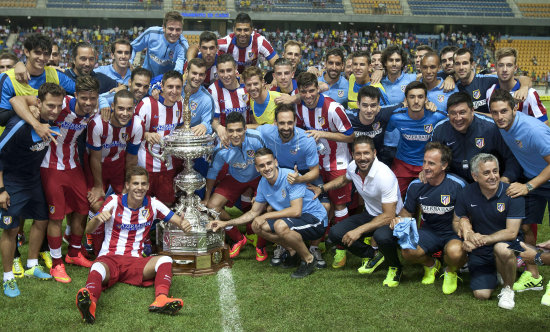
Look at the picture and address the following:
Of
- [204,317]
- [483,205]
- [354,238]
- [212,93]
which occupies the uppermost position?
[212,93]

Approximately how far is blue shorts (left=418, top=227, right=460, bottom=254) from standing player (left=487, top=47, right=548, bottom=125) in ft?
5.81

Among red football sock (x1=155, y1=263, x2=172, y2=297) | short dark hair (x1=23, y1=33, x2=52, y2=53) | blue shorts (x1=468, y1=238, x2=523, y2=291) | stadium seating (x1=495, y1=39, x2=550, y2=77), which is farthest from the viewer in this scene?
stadium seating (x1=495, y1=39, x2=550, y2=77)

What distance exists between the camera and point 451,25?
34.1 meters

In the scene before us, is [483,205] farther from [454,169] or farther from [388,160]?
[388,160]

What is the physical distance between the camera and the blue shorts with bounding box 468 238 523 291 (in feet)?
14.4

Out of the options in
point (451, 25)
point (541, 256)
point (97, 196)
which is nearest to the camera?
point (541, 256)

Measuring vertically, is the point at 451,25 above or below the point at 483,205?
above

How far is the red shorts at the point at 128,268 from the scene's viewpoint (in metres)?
4.57

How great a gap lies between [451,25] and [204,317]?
111ft

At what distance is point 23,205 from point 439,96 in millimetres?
4379

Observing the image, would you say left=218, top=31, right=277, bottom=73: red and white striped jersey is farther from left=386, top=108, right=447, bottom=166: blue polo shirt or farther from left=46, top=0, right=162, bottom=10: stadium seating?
left=46, top=0, right=162, bottom=10: stadium seating

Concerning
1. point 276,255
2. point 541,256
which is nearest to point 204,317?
point 276,255

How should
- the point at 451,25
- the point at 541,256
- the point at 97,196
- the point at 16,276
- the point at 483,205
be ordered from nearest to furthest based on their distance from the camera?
the point at 541,256
the point at 483,205
the point at 16,276
the point at 97,196
the point at 451,25

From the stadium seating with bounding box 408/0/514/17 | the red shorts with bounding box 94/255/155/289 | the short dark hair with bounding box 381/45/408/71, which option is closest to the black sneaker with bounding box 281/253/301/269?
the red shorts with bounding box 94/255/155/289
